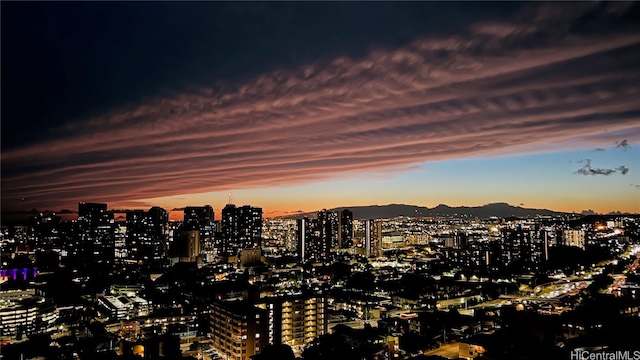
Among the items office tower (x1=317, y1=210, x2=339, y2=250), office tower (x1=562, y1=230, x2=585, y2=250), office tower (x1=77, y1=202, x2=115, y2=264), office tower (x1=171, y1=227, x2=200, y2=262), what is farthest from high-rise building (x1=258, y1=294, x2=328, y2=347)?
office tower (x1=562, y1=230, x2=585, y2=250)

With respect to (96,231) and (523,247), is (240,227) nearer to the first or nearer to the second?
(96,231)

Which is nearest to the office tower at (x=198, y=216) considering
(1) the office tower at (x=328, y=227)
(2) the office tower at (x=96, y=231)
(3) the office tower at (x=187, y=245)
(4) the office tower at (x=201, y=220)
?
(4) the office tower at (x=201, y=220)

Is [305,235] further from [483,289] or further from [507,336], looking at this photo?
[507,336]

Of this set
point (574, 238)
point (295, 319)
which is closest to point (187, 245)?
point (295, 319)

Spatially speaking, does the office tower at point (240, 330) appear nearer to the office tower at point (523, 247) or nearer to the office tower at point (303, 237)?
the office tower at point (523, 247)

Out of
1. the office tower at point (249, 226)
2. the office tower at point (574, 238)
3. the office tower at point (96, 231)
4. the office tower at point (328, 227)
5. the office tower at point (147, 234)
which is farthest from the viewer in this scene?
the office tower at point (328, 227)

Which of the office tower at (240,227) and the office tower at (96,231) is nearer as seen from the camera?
the office tower at (96,231)
